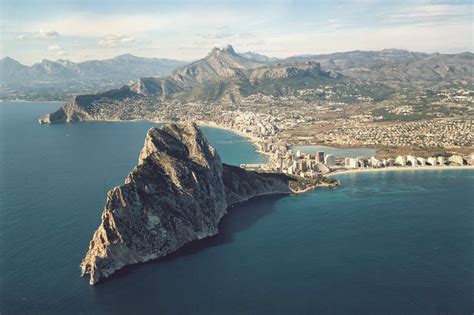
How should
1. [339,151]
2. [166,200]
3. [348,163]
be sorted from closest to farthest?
[166,200]
[348,163]
[339,151]

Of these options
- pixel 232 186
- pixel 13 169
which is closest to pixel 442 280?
pixel 232 186

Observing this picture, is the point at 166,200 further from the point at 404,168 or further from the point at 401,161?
the point at 401,161

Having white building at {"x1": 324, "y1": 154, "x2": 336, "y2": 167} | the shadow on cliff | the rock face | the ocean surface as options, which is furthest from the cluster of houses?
the shadow on cliff

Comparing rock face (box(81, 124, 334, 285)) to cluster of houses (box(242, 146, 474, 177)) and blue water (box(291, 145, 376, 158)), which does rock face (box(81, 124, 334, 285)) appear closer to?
cluster of houses (box(242, 146, 474, 177))

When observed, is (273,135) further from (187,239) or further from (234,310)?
(234,310)

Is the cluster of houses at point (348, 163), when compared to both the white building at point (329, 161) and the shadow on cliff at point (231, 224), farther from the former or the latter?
the shadow on cliff at point (231, 224)

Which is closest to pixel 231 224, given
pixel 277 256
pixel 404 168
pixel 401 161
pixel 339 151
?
pixel 277 256
